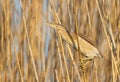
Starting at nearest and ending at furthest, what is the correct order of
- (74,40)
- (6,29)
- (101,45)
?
(74,40) → (6,29) → (101,45)

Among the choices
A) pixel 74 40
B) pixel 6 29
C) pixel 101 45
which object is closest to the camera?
pixel 74 40

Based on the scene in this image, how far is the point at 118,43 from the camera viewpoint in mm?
1588

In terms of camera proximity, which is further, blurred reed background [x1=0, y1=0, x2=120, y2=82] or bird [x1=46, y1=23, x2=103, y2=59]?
blurred reed background [x1=0, y1=0, x2=120, y2=82]

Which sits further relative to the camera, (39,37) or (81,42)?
(39,37)

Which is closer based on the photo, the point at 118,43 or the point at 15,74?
the point at 118,43

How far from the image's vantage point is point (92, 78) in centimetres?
177

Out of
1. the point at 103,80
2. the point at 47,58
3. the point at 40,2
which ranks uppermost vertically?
the point at 40,2

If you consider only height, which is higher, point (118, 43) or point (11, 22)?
point (11, 22)

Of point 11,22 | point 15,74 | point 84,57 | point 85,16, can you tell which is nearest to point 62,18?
point 85,16

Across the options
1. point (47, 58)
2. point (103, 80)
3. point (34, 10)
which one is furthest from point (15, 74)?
point (103, 80)

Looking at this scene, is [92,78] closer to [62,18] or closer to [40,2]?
[62,18]

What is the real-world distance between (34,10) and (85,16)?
27cm

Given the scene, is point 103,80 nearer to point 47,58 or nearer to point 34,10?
point 47,58

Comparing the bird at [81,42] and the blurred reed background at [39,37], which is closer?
the bird at [81,42]
